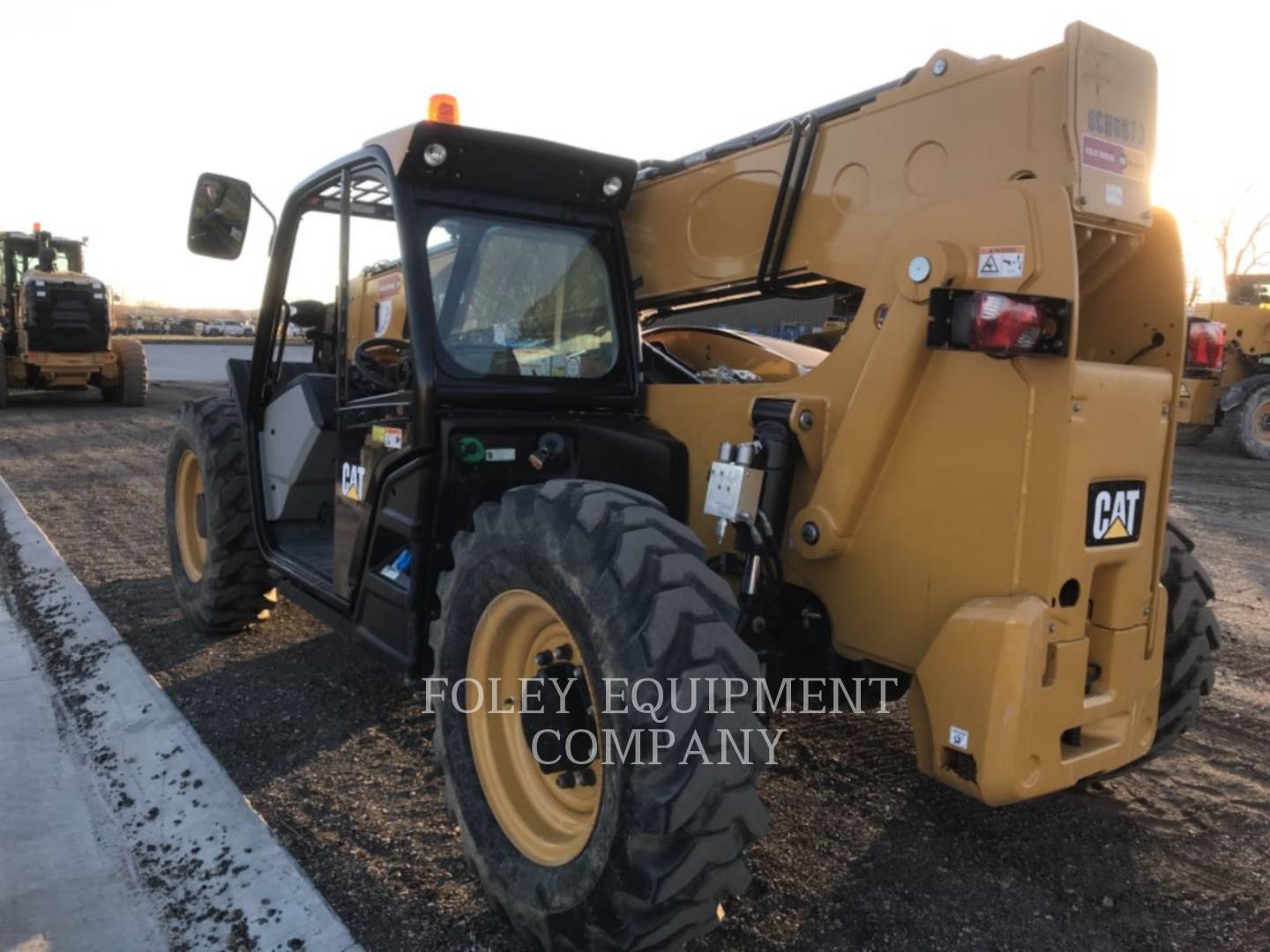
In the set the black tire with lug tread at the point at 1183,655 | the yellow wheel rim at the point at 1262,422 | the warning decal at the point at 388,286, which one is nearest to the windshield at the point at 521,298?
the warning decal at the point at 388,286

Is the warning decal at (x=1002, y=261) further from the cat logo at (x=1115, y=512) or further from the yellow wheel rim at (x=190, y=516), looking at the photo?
the yellow wheel rim at (x=190, y=516)

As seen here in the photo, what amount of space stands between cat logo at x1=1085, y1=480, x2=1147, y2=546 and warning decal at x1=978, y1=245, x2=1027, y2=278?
1.86 feet

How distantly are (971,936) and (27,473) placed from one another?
1027cm

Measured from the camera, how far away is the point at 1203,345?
110 inches

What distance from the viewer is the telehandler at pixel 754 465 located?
2.20 metres

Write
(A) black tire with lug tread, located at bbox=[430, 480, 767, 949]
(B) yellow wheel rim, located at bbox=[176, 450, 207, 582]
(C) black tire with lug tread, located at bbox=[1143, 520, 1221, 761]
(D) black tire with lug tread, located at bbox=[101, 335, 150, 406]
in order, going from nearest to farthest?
(A) black tire with lug tread, located at bbox=[430, 480, 767, 949] < (C) black tire with lug tread, located at bbox=[1143, 520, 1221, 761] < (B) yellow wheel rim, located at bbox=[176, 450, 207, 582] < (D) black tire with lug tread, located at bbox=[101, 335, 150, 406]

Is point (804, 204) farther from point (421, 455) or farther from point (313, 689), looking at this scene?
point (313, 689)

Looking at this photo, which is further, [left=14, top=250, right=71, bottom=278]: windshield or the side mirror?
[left=14, top=250, right=71, bottom=278]: windshield

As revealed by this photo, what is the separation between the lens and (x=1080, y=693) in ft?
7.78

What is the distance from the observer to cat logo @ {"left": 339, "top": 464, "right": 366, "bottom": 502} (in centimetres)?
345

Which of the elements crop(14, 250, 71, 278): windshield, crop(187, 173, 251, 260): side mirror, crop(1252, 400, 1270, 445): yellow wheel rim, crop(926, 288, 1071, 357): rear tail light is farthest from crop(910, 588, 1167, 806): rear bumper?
crop(14, 250, 71, 278): windshield

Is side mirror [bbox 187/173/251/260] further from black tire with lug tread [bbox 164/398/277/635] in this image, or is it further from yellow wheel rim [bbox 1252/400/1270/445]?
yellow wheel rim [bbox 1252/400/1270/445]

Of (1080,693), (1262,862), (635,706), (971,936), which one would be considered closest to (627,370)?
(635,706)

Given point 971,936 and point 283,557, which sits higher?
point 283,557
